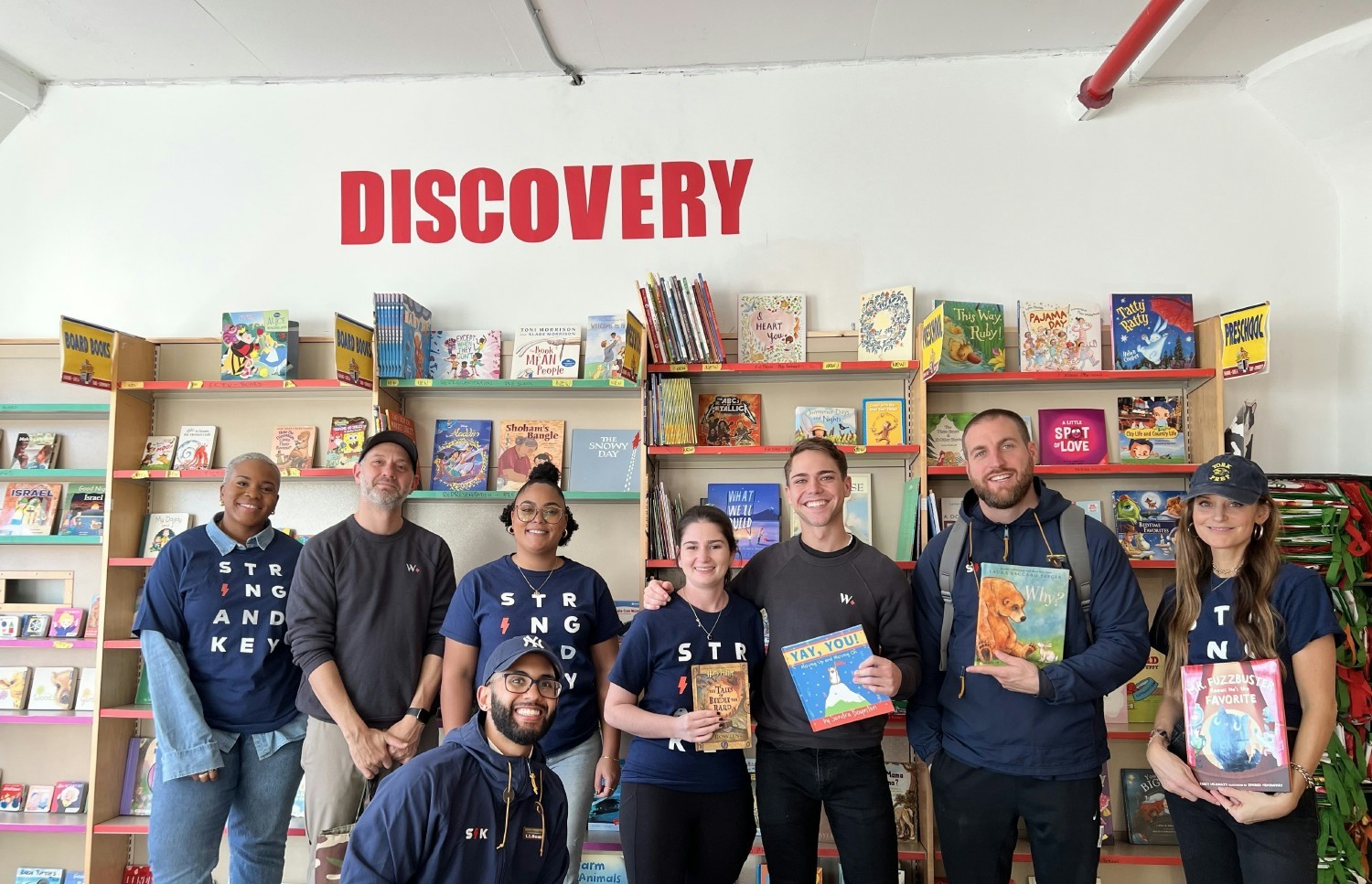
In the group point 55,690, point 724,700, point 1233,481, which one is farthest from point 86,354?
point 1233,481

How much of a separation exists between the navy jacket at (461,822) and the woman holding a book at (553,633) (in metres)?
0.85

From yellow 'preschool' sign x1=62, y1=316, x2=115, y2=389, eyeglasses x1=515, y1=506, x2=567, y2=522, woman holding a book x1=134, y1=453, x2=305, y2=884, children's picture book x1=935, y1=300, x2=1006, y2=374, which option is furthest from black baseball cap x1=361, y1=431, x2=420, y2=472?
children's picture book x1=935, y1=300, x2=1006, y2=374

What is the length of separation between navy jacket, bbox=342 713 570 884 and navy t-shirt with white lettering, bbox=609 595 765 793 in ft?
1.70

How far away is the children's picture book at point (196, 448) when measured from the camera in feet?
14.2

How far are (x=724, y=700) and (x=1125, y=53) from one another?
3230mm

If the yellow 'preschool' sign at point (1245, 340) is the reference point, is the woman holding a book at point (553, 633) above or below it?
below

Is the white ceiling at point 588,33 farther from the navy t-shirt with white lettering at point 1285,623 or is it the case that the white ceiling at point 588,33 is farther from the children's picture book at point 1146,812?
the children's picture book at point 1146,812

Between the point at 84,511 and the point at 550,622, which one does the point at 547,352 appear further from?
the point at 84,511

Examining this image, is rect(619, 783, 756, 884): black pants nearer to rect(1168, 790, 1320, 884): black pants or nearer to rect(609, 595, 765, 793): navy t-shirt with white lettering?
rect(609, 595, 765, 793): navy t-shirt with white lettering

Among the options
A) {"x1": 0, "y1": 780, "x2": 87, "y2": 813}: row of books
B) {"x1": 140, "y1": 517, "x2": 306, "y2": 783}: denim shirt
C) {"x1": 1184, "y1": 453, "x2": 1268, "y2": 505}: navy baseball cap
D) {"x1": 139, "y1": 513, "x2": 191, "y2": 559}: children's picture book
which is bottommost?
{"x1": 0, "y1": 780, "x2": 87, "y2": 813}: row of books

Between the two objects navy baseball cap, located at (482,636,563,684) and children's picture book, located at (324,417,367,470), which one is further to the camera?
children's picture book, located at (324,417,367,470)

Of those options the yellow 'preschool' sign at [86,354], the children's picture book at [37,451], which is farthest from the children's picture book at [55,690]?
the yellow 'preschool' sign at [86,354]

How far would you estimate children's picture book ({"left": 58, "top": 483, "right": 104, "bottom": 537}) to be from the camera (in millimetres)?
4309

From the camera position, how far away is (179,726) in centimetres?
306
